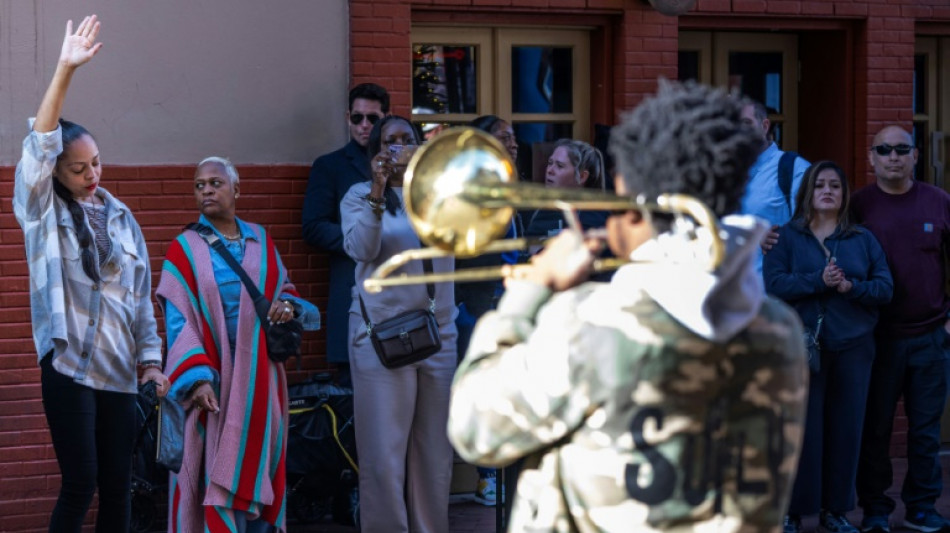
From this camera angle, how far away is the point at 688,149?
2.85 meters

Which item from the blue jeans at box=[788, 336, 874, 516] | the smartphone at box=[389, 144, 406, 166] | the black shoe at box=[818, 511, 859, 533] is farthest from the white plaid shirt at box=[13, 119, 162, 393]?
the black shoe at box=[818, 511, 859, 533]

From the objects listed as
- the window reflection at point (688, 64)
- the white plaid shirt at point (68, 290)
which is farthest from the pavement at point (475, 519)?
the window reflection at point (688, 64)

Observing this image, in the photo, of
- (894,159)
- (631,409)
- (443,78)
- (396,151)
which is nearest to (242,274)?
(396,151)

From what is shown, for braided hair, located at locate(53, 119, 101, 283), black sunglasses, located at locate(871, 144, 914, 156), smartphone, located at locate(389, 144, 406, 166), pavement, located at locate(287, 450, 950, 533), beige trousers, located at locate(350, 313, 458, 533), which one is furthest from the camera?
black sunglasses, located at locate(871, 144, 914, 156)

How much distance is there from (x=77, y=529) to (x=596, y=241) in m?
3.39

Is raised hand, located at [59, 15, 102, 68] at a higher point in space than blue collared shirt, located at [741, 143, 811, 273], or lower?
higher

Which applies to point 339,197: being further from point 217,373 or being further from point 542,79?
point 542,79

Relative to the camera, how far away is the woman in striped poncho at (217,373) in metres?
6.22

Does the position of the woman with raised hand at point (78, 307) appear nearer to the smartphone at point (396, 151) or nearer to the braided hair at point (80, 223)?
the braided hair at point (80, 223)

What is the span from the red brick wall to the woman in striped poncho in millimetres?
1044

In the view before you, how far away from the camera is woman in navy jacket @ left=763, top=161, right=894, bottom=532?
7215 mm

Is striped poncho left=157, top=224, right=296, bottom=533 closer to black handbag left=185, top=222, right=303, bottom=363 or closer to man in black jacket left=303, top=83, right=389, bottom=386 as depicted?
black handbag left=185, top=222, right=303, bottom=363

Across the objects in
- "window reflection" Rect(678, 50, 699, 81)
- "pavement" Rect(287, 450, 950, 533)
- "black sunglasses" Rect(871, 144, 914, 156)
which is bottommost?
"pavement" Rect(287, 450, 950, 533)

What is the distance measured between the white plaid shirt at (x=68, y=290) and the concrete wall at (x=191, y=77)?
157 centimetres
